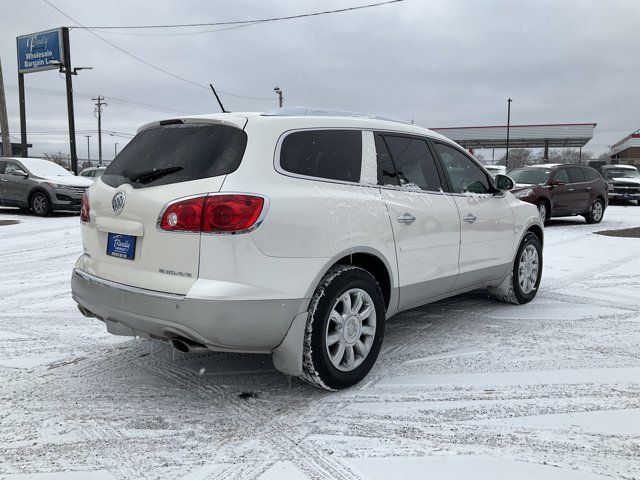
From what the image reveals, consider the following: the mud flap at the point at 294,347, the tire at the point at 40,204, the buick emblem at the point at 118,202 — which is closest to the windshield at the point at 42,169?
the tire at the point at 40,204

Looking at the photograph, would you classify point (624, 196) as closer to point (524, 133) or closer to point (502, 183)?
point (502, 183)

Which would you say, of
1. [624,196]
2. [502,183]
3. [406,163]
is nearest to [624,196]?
[624,196]

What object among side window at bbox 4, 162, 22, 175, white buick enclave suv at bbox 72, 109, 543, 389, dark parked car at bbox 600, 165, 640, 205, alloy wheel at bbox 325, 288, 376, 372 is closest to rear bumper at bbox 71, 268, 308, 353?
white buick enclave suv at bbox 72, 109, 543, 389

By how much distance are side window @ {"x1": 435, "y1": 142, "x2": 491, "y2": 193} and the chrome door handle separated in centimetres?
85

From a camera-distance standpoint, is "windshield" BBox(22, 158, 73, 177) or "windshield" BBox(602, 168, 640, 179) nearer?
"windshield" BBox(22, 158, 73, 177)

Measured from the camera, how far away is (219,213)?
9.62 feet

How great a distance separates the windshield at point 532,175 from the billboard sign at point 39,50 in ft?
78.3

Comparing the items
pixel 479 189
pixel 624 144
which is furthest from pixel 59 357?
pixel 624 144

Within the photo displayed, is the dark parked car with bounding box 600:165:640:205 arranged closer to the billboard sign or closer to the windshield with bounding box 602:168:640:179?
the windshield with bounding box 602:168:640:179

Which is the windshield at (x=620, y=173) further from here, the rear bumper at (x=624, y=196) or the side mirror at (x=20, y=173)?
the side mirror at (x=20, y=173)

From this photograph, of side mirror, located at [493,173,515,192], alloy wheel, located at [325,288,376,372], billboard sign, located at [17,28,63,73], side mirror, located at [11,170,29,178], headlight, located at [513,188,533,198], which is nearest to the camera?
alloy wheel, located at [325,288,376,372]

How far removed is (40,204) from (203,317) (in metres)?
14.1

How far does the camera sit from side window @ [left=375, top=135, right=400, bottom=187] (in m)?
3.91

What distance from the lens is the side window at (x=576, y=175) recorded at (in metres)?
14.2
